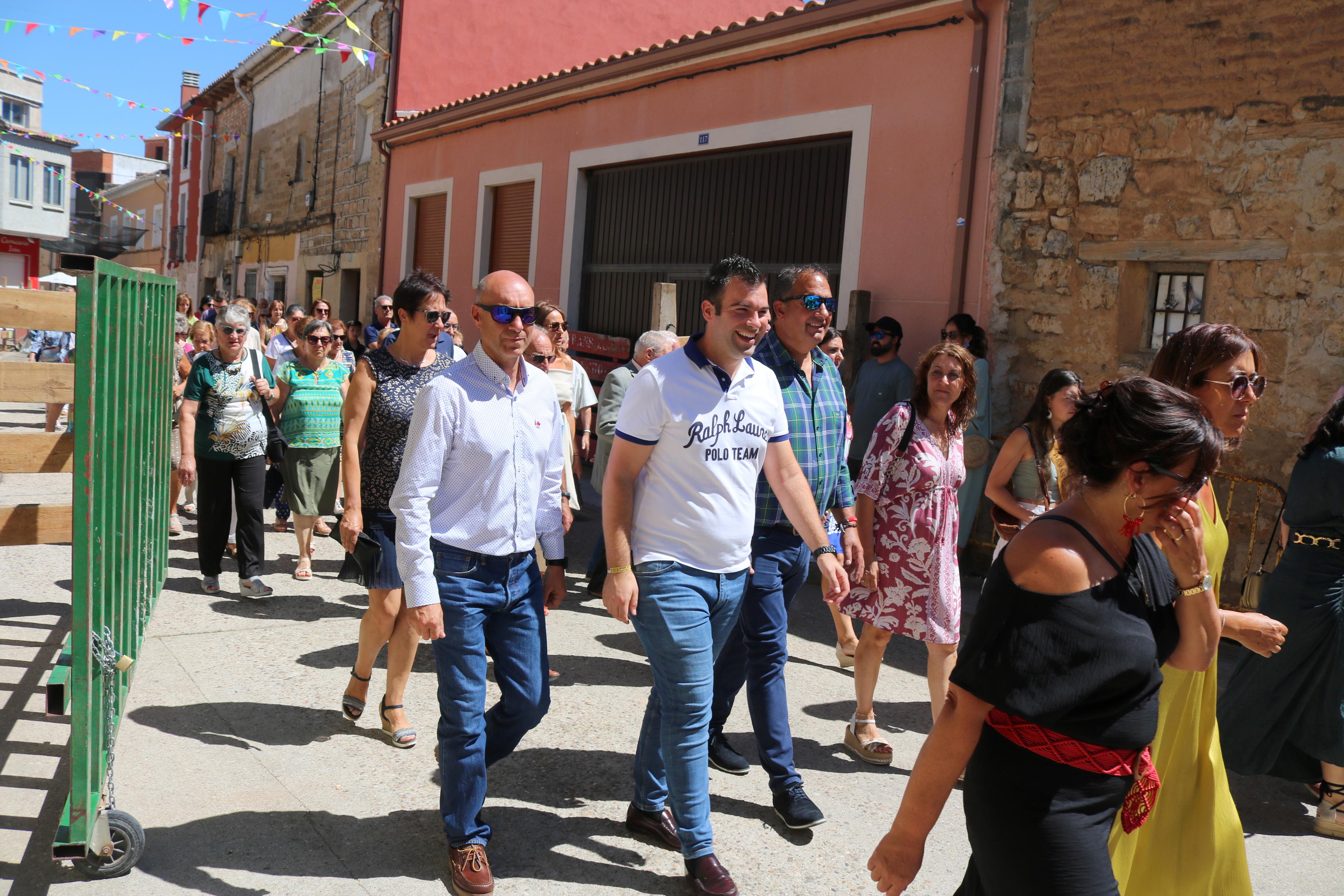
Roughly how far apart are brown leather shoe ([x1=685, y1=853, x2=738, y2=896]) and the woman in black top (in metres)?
1.13

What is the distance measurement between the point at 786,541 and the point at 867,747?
117 centimetres

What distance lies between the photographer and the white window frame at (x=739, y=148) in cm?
890

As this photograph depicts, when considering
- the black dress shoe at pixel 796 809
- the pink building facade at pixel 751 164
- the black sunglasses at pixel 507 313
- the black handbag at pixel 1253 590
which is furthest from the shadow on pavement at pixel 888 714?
the pink building facade at pixel 751 164

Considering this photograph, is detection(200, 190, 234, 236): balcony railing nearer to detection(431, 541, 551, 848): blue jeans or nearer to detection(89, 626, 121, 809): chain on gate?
detection(89, 626, 121, 809): chain on gate

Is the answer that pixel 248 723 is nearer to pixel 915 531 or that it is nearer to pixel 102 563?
pixel 102 563

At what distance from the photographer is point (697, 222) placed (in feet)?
36.3

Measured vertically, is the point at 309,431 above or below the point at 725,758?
above

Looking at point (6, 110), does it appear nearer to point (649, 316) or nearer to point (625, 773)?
point (649, 316)

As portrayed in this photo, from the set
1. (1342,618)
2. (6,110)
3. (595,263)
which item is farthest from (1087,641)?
(6,110)

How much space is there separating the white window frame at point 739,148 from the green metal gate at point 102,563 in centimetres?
616

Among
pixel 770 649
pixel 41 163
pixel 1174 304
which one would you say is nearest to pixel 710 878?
pixel 770 649

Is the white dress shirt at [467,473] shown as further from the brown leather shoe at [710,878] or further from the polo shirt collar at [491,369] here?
the brown leather shoe at [710,878]

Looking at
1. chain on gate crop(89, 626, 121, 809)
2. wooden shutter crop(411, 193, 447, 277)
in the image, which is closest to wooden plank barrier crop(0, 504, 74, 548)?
chain on gate crop(89, 626, 121, 809)

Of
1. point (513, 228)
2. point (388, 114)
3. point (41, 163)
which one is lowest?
point (513, 228)
